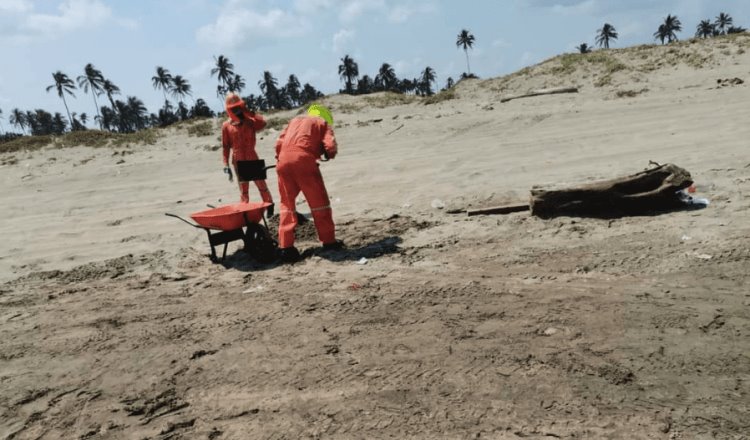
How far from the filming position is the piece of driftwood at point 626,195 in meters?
4.83

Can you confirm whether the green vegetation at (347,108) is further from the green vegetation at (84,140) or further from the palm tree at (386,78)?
the palm tree at (386,78)

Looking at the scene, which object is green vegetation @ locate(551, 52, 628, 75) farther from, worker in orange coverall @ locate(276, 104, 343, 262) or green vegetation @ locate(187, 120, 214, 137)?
worker in orange coverall @ locate(276, 104, 343, 262)

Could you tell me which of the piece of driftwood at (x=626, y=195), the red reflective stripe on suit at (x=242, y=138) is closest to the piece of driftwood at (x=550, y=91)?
the red reflective stripe on suit at (x=242, y=138)

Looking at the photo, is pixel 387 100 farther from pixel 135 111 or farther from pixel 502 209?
pixel 135 111

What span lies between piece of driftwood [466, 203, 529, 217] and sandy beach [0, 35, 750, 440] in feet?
0.68

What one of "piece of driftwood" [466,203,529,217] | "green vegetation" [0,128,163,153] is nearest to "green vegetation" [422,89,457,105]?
"green vegetation" [0,128,163,153]

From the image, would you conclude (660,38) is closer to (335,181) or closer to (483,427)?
(335,181)

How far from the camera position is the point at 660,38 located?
252 feet

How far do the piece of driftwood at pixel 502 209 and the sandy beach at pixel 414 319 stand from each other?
0.68ft

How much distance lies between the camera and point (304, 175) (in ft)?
16.5

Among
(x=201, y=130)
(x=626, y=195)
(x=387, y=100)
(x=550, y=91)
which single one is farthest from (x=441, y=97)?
(x=626, y=195)

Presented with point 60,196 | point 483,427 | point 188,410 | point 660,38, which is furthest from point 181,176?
point 660,38

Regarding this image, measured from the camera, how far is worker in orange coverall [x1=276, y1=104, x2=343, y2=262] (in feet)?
16.6

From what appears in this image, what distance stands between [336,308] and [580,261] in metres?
2.08
